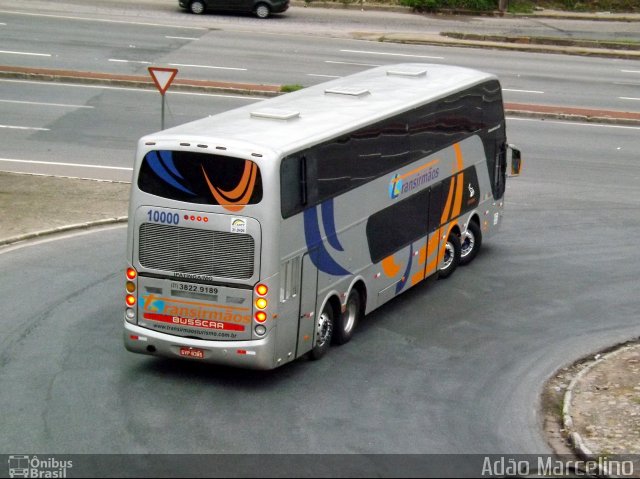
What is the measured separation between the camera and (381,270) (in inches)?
678

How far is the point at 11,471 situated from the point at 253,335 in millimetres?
3710

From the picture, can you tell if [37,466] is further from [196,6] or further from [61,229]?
[196,6]

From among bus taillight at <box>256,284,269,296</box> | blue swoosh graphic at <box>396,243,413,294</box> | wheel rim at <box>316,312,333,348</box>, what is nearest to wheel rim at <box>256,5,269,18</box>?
blue swoosh graphic at <box>396,243,413,294</box>

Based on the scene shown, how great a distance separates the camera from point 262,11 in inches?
1713

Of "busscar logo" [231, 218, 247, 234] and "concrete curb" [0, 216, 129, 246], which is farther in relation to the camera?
"concrete curb" [0, 216, 129, 246]

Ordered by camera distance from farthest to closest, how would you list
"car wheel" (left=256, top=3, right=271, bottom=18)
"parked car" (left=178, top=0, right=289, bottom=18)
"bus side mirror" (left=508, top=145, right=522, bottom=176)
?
"car wheel" (left=256, top=3, right=271, bottom=18), "parked car" (left=178, top=0, right=289, bottom=18), "bus side mirror" (left=508, top=145, right=522, bottom=176)

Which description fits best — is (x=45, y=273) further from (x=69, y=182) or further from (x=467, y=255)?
(x=467, y=255)

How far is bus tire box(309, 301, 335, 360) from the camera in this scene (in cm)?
1561

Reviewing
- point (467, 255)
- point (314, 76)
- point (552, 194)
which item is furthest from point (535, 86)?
point (467, 255)

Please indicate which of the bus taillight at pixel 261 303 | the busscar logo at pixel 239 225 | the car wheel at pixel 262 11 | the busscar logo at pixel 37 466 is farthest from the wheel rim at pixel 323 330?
the car wheel at pixel 262 11

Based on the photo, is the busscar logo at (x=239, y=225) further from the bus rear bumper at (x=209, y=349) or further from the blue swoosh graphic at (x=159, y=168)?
the bus rear bumper at (x=209, y=349)

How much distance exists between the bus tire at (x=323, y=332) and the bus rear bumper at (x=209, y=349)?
4.08 ft

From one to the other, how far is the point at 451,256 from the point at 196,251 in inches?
267

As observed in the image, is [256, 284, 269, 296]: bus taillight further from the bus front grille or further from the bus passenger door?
the bus passenger door
